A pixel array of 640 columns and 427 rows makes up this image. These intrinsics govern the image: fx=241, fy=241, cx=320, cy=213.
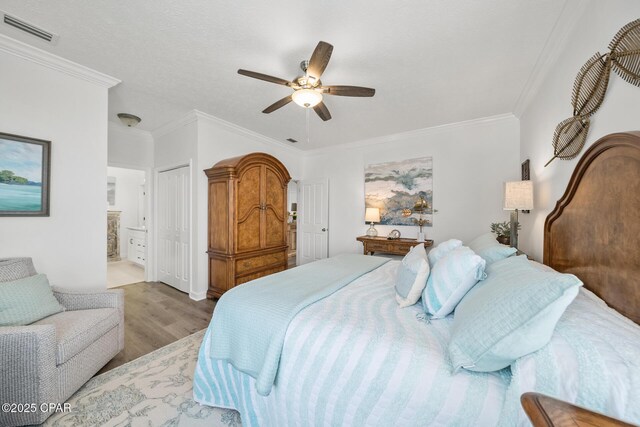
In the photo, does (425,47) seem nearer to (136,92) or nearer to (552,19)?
(552,19)

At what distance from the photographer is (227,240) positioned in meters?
3.23

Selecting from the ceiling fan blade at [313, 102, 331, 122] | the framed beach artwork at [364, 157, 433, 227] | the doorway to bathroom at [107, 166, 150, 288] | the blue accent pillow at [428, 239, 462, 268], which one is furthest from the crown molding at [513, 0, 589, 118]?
the doorway to bathroom at [107, 166, 150, 288]

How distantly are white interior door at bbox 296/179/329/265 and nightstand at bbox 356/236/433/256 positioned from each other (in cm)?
109

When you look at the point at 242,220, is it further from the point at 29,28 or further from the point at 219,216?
the point at 29,28

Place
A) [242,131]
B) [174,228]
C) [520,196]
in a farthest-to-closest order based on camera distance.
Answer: [242,131]
[174,228]
[520,196]

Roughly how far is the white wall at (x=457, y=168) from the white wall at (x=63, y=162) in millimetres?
3669

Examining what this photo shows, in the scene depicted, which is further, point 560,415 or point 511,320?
point 511,320

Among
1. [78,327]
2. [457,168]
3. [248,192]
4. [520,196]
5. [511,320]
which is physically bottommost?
[78,327]

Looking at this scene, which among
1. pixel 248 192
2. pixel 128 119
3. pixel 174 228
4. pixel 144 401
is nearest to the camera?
pixel 144 401

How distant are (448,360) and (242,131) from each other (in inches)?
157

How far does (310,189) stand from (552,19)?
4071 millimetres

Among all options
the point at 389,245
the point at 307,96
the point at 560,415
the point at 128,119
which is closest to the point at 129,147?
the point at 128,119

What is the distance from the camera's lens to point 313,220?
5156mm

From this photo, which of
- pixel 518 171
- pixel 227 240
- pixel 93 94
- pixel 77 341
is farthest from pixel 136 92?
pixel 518 171
